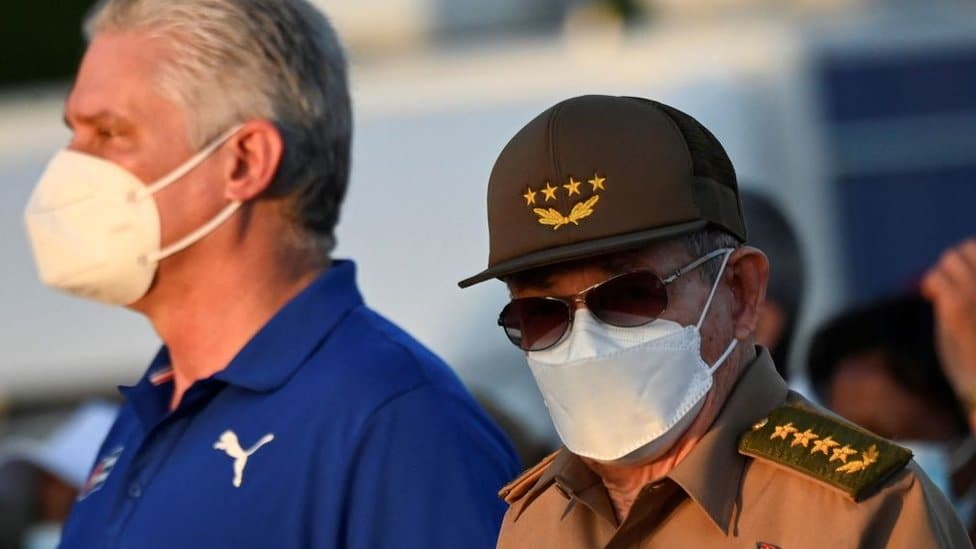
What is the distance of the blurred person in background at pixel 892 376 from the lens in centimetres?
504

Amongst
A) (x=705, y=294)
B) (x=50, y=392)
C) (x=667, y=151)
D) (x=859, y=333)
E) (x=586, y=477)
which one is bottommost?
(x=50, y=392)

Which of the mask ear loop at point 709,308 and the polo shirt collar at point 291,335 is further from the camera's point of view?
the polo shirt collar at point 291,335

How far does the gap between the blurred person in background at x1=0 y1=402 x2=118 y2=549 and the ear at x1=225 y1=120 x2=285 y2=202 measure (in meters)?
2.41

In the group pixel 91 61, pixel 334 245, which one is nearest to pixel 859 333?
pixel 334 245

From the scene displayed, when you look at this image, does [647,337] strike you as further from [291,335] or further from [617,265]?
[291,335]

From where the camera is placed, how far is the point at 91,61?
149 inches

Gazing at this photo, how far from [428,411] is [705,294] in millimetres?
785

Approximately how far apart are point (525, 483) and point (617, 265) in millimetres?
419

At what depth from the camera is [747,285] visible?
9.22 feet

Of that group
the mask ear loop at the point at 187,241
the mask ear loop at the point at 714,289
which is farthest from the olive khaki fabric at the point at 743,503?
the mask ear loop at the point at 187,241

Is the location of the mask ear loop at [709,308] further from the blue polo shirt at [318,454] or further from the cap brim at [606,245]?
the blue polo shirt at [318,454]

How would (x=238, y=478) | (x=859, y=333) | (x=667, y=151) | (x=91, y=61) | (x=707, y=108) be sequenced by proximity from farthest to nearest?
(x=707, y=108) < (x=859, y=333) < (x=91, y=61) < (x=238, y=478) < (x=667, y=151)

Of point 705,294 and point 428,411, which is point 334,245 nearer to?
point 428,411

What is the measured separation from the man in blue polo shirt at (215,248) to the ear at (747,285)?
72cm
